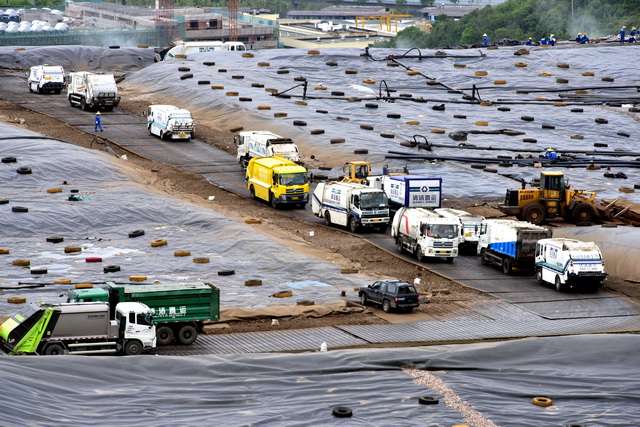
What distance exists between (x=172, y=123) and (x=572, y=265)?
134 ft

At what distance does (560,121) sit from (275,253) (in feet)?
149

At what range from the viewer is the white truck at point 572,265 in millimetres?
47906

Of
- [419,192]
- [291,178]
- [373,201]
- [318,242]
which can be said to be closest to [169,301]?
[318,242]

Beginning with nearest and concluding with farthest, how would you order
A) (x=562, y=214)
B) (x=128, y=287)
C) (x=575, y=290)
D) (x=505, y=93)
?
(x=128, y=287)
(x=575, y=290)
(x=562, y=214)
(x=505, y=93)

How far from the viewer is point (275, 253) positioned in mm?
51312

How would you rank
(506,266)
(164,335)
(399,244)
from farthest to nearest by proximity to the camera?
(399,244), (506,266), (164,335)

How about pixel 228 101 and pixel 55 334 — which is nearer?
pixel 55 334

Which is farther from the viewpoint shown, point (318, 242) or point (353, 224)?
point (353, 224)

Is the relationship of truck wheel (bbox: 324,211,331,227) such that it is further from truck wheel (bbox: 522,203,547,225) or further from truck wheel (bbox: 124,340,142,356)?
truck wheel (bbox: 124,340,142,356)

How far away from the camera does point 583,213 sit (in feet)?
195

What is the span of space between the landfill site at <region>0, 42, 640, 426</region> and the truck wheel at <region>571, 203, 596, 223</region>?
53 cm

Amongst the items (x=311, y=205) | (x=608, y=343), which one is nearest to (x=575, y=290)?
(x=608, y=343)

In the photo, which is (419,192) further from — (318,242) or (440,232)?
(318,242)

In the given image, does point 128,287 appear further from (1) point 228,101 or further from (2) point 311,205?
(1) point 228,101
